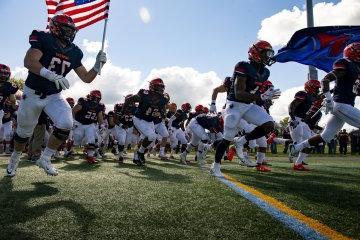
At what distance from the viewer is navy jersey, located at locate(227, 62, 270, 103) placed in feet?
20.9

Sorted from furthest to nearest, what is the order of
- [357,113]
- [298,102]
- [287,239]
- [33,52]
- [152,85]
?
[152,85], [298,102], [357,113], [33,52], [287,239]

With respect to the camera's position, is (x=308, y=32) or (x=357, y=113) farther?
(x=308, y=32)

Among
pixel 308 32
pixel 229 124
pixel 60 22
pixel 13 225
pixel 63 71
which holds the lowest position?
pixel 13 225

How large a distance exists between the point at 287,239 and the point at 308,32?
9.69 meters

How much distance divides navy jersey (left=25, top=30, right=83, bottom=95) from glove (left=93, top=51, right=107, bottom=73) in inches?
15.0

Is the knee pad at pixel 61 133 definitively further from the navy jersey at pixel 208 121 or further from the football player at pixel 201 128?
the navy jersey at pixel 208 121

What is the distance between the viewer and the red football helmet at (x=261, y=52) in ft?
21.7

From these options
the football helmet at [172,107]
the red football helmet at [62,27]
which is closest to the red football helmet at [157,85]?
the red football helmet at [62,27]

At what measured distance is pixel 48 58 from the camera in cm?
531

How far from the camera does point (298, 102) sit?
9195 millimetres

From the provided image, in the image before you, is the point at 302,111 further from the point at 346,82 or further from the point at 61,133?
the point at 61,133

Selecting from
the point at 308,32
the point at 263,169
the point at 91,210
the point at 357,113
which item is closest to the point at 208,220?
the point at 91,210

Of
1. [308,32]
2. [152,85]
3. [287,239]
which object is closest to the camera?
[287,239]

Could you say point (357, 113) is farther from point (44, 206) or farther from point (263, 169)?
point (44, 206)
